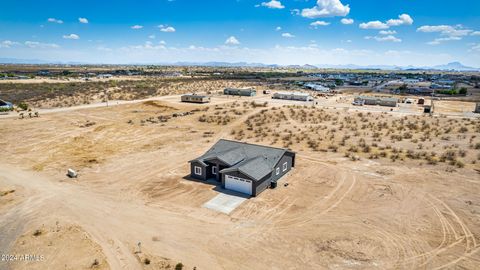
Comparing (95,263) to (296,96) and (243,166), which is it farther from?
(296,96)

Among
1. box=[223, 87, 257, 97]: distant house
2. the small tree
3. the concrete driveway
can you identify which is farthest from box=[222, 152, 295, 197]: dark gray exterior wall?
box=[223, 87, 257, 97]: distant house

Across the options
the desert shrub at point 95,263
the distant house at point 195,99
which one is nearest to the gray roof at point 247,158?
the desert shrub at point 95,263

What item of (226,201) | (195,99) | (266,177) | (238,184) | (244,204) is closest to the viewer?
(244,204)

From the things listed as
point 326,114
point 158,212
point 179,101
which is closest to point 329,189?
point 158,212

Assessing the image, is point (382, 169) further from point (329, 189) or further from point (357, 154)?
point (329, 189)

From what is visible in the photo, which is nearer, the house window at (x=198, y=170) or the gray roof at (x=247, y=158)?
the gray roof at (x=247, y=158)

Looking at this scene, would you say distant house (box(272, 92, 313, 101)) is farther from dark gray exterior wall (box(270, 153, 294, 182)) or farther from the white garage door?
the white garage door

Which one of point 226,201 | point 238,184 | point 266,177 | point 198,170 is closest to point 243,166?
point 238,184

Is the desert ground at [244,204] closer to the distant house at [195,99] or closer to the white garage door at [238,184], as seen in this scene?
the white garage door at [238,184]
